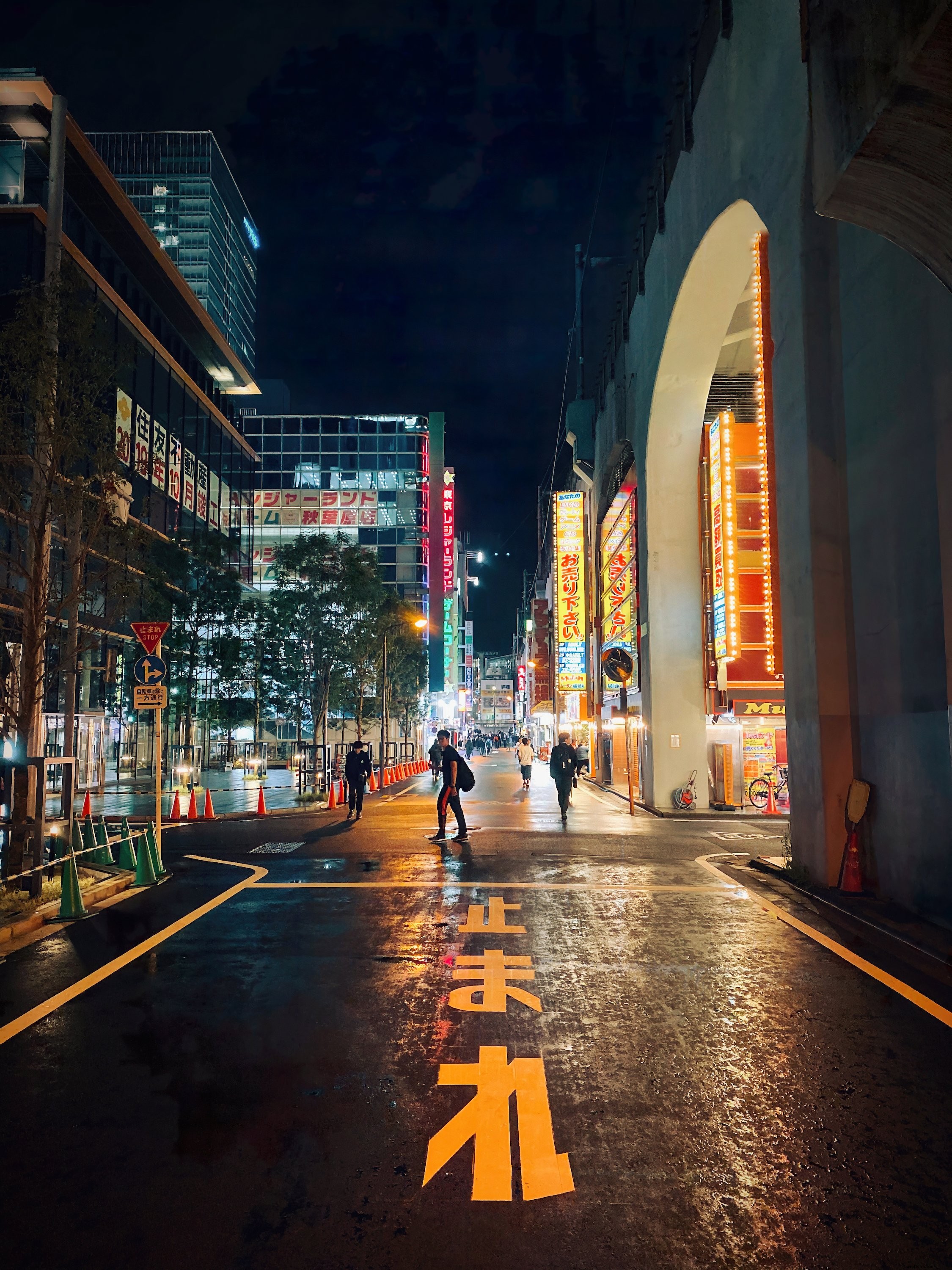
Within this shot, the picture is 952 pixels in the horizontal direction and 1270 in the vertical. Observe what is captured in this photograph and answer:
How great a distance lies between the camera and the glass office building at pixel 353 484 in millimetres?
85688

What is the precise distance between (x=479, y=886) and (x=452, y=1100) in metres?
6.60

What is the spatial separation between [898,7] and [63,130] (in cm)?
1910

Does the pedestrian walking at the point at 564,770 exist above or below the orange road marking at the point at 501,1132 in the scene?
above

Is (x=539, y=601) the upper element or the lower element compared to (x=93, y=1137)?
upper

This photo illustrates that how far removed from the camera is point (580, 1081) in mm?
5043

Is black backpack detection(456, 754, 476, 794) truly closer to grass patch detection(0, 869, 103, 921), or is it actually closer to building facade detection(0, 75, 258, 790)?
grass patch detection(0, 869, 103, 921)

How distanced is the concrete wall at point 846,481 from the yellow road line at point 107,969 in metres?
7.43

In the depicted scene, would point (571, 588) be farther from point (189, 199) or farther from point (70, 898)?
point (189, 199)

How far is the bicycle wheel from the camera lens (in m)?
22.3

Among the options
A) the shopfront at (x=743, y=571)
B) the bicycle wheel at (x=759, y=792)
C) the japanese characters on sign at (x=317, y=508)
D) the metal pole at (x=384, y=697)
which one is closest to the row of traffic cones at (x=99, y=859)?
the shopfront at (x=743, y=571)

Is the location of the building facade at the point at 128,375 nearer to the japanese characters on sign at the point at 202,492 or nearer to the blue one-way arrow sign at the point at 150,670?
the japanese characters on sign at the point at 202,492

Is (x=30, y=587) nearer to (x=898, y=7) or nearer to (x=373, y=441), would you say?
(x=898, y=7)

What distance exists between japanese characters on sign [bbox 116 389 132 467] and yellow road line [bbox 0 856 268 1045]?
25329 millimetres

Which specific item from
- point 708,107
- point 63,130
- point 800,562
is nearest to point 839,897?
point 800,562
